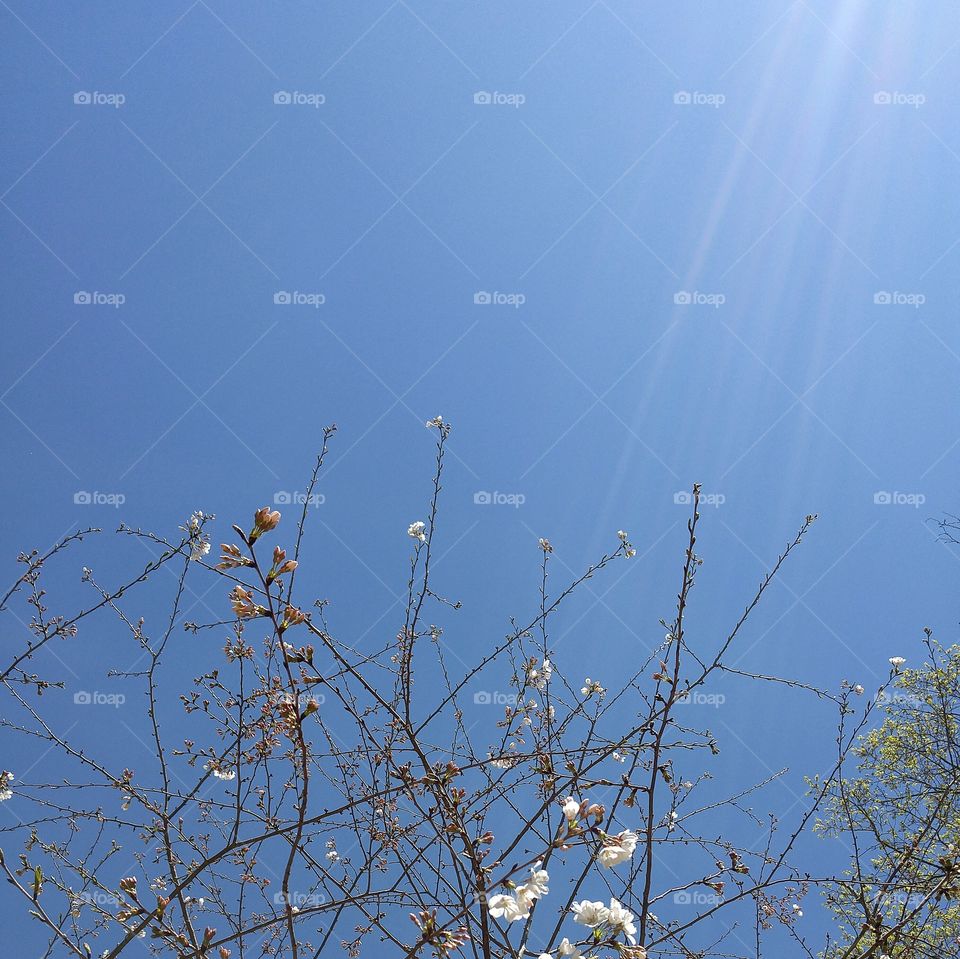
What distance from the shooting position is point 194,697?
2.35 m

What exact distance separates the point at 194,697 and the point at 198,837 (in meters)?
0.54

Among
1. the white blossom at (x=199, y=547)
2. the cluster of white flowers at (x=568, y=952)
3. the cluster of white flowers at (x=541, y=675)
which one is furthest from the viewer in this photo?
the cluster of white flowers at (x=541, y=675)

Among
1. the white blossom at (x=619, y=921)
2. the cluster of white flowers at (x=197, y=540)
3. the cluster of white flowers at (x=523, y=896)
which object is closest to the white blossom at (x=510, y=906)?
the cluster of white flowers at (x=523, y=896)

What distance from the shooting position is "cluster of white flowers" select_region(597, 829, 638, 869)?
1196mm

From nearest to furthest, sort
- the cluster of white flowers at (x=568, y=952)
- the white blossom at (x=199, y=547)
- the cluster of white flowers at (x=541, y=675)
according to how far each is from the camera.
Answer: the cluster of white flowers at (x=568, y=952), the white blossom at (x=199, y=547), the cluster of white flowers at (x=541, y=675)

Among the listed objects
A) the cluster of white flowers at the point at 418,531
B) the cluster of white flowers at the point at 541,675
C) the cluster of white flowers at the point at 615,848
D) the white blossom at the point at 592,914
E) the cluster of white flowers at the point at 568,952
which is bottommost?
the cluster of white flowers at the point at 568,952

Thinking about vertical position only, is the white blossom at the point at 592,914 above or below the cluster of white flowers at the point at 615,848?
below

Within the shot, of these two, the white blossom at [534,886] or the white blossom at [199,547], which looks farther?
the white blossom at [199,547]

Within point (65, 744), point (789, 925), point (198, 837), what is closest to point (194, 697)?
point (65, 744)

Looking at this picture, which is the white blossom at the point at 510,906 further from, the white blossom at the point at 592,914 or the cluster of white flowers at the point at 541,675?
the cluster of white flowers at the point at 541,675

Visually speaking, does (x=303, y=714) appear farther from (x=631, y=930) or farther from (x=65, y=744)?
(x=65, y=744)

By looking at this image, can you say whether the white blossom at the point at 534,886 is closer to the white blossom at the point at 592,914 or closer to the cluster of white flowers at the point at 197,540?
the white blossom at the point at 592,914

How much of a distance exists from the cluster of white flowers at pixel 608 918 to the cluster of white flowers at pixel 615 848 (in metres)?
0.08

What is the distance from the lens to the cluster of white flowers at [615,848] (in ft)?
3.92
